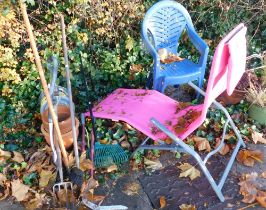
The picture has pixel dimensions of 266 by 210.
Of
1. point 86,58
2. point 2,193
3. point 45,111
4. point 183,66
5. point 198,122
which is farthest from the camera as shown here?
point 86,58

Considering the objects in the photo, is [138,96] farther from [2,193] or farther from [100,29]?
[2,193]

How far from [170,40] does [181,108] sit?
4.14 ft

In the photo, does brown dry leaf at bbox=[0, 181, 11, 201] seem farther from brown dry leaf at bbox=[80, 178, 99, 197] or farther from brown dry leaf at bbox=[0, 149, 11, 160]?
brown dry leaf at bbox=[80, 178, 99, 197]

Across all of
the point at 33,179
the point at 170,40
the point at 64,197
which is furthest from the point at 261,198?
the point at 170,40

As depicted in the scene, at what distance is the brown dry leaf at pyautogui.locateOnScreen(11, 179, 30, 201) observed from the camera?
3205 mm

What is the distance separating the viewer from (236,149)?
138 inches

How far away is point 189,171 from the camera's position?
11.5 feet

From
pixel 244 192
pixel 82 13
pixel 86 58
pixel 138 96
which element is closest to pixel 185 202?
pixel 244 192

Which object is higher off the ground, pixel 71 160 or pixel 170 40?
pixel 170 40

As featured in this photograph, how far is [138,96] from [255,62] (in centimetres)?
192

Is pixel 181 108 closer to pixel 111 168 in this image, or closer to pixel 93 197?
pixel 111 168

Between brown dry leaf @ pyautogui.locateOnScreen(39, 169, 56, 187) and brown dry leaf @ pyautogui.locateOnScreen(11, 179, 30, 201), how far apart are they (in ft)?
0.44

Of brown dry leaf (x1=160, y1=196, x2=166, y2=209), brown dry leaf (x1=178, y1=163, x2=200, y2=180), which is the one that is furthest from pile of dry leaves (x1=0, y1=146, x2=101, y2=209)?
brown dry leaf (x1=178, y1=163, x2=200, y2=180)

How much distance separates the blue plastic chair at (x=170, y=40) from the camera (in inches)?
159
